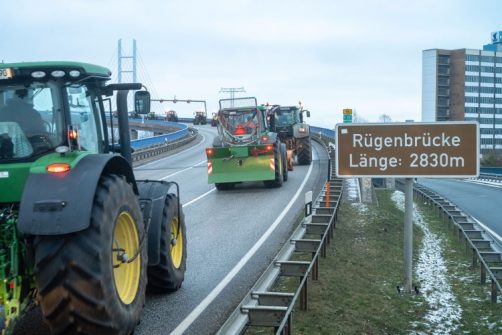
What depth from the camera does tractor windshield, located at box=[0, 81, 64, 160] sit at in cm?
564

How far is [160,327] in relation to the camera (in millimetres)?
6781

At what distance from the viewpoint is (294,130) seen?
97.1ft

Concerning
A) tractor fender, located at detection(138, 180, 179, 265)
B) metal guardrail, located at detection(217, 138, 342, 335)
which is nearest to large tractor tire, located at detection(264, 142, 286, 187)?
metal guardrail, located at detection(217, 138, 342, 335)

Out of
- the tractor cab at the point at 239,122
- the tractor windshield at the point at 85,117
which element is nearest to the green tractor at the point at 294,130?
the tractor cab at the point at 239,122

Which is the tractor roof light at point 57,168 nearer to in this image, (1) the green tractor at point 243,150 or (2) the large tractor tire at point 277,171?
(1) the green tractor at point 243,150

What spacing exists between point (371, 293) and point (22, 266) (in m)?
5.47

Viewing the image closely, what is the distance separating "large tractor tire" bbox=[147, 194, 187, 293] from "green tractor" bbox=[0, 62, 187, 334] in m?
1.22

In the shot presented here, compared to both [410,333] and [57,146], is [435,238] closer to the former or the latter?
[410,333]

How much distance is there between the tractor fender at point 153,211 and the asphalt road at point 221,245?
778 millimetres

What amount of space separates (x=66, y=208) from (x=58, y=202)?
0.08m

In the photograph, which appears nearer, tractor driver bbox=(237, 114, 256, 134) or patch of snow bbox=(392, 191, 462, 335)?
patch of snow bbox=(392, 191, 462, 335)

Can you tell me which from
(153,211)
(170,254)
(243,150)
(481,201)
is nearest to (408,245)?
(170,254)

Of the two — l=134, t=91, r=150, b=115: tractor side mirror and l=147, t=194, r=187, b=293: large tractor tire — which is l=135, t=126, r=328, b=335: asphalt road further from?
l=134, t=91, r=150, b=115: tractor side mirror

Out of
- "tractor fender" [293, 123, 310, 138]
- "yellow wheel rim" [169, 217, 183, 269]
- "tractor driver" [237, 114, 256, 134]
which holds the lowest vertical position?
"yellow wheel rim" [169, 217, 183, 269]
